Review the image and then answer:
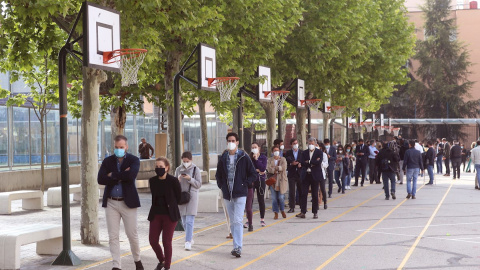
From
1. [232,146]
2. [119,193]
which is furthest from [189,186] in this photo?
[119,193]

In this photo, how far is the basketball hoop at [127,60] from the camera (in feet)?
41.7

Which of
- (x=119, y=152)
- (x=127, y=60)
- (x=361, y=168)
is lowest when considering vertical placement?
(x=361, y=168)

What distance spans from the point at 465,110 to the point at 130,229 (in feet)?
254

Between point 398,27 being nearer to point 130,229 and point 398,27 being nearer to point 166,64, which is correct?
point 166,64

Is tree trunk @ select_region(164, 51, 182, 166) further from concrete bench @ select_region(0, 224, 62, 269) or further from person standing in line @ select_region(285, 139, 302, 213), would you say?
concrete bench @ select_region(0, 224, 62, 269)

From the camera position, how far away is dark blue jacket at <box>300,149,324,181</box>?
19219mm

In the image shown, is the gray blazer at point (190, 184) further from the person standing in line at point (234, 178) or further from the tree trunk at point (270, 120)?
the tree trunk at point (270, 120)

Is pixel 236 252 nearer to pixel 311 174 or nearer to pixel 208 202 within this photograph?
pixel 311 174

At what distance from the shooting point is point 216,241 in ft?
48.0

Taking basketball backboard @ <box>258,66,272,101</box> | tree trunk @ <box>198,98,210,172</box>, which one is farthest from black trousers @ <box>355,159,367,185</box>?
basketball backboard @ <box>258,66,272,101</box>

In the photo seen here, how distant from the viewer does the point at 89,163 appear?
45.9 ft

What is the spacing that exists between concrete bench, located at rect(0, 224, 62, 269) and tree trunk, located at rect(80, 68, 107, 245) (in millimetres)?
1025

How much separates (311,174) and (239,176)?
6305 mm

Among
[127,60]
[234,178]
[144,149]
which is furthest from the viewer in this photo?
[144,149]
